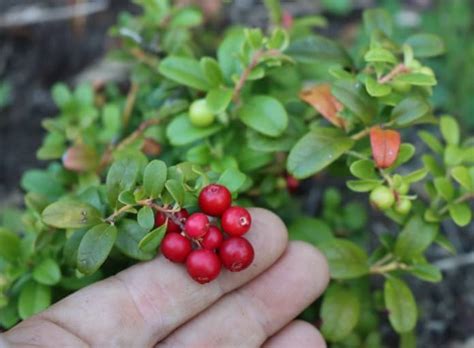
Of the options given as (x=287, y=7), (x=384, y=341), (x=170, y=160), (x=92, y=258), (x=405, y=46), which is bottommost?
(x=384, y=341)

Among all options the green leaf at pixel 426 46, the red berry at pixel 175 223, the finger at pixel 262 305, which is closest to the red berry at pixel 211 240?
the red berry at pixel 175 223

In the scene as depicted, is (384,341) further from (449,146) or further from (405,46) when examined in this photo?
(405,46)

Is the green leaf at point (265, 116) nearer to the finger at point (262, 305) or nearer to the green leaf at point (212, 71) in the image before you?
the green leaf at point (212, 71)

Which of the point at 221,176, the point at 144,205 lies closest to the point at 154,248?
the point at 144,205

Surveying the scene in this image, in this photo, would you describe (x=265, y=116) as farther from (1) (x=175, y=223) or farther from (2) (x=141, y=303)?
(2) (x=141, y=303)

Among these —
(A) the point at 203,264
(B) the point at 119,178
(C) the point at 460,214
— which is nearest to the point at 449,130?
(C) the point at 460,214
